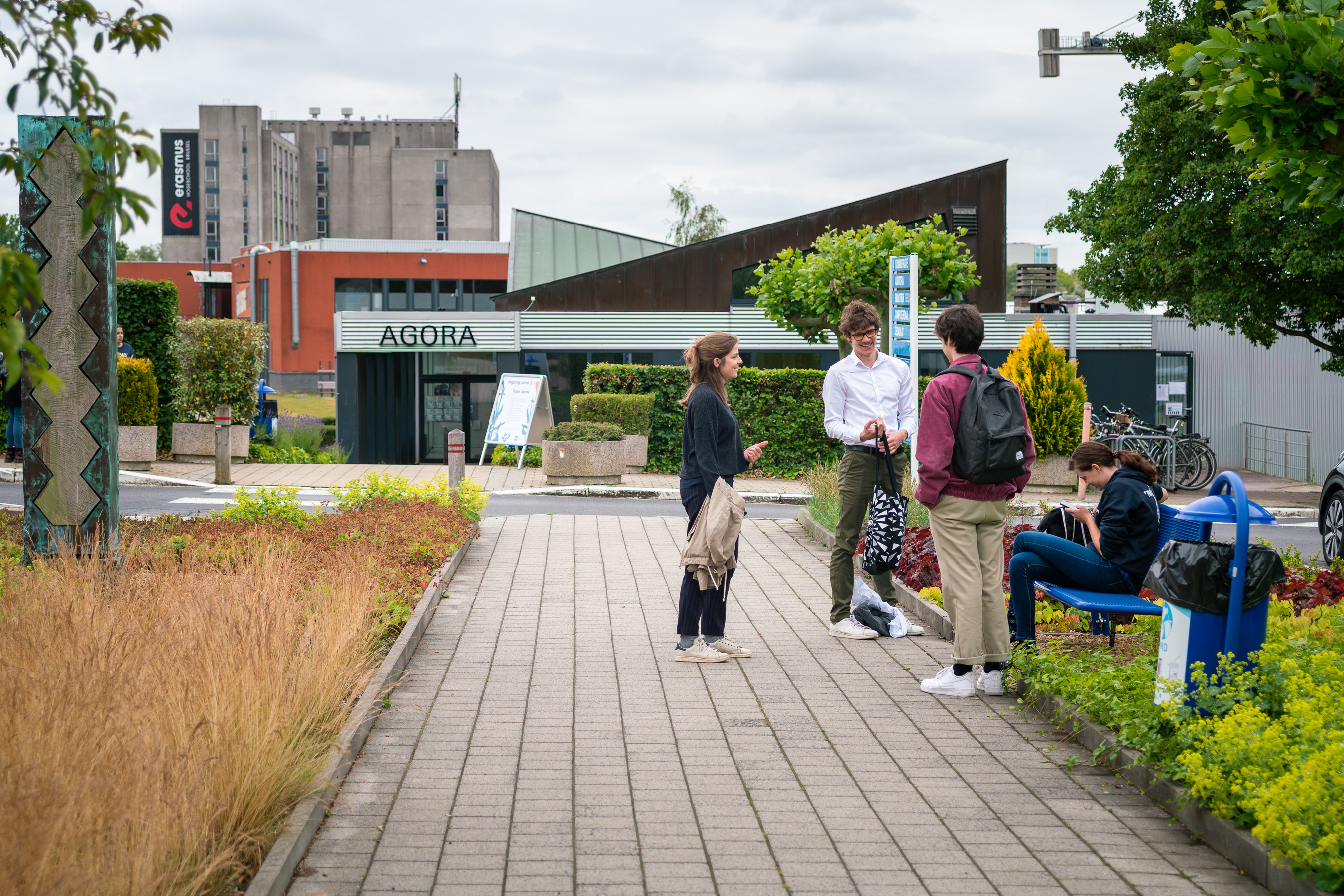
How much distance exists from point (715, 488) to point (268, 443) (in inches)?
736

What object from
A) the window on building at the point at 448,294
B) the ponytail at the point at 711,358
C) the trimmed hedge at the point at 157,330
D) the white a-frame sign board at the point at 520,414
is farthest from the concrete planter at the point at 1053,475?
the window on building at the point at 448,294

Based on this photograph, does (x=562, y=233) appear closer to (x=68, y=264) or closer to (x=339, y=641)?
(x=68, y=264)

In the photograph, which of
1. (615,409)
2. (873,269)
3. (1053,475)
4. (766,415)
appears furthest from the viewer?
(766,415)

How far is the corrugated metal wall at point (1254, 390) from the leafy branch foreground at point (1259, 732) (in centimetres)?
1940

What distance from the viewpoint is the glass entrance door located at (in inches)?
1133

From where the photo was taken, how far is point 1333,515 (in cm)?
1150

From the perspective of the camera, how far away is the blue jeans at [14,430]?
16.5 m

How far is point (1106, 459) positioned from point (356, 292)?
59.1 m

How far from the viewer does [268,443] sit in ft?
76.5

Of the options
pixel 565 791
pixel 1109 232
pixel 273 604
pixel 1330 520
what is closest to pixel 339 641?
pixel 273 604

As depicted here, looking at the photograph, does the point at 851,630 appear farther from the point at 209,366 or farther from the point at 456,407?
the point at 456,407

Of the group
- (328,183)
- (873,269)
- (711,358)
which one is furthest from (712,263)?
(328,183)

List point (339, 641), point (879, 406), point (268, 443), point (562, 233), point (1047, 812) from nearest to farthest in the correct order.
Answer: point (1047, 812) → point (339, 641) → point (879, 406) → point (268, 443) → point (562, 233)

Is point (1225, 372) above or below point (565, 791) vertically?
above
